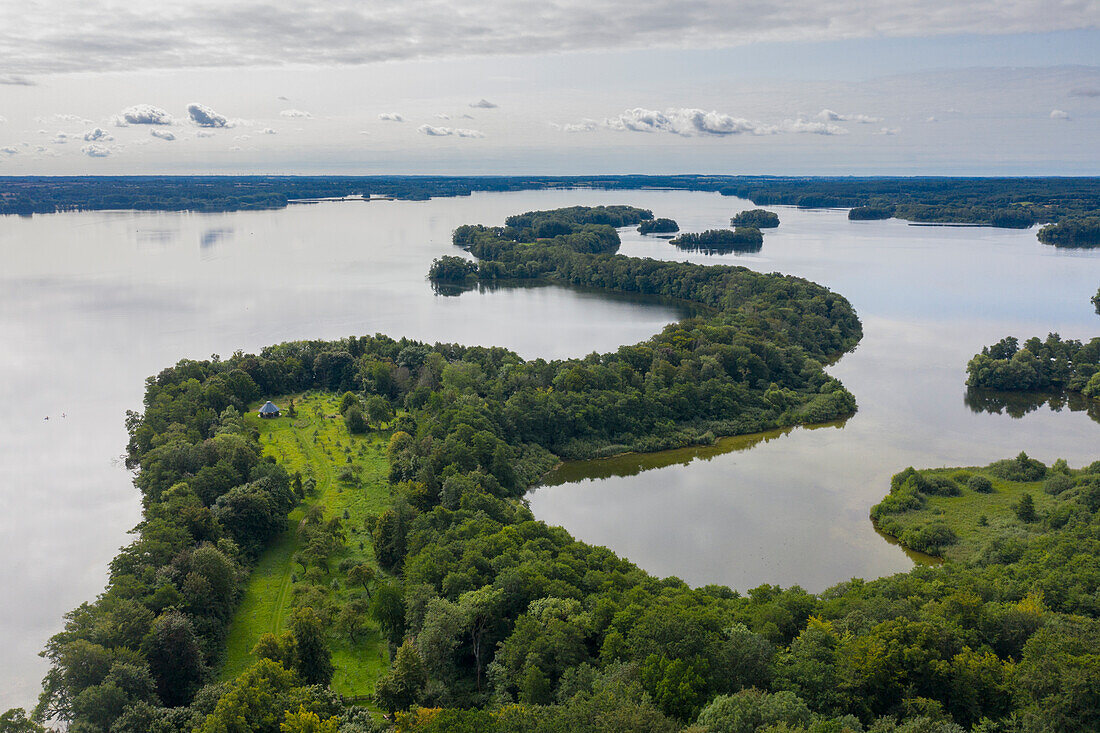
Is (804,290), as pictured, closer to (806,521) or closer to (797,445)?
(797,445)

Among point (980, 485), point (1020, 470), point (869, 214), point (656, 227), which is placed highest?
point (869, 214)

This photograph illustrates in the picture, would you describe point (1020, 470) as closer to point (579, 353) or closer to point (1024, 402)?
point (1024, 402)

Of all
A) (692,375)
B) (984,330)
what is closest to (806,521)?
(692,375)

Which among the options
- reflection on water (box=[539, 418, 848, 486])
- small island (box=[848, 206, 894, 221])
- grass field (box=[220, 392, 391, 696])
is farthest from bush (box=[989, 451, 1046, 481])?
small island (box=[848, 206, 894, 221])

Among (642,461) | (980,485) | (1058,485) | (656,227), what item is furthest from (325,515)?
(656,227)

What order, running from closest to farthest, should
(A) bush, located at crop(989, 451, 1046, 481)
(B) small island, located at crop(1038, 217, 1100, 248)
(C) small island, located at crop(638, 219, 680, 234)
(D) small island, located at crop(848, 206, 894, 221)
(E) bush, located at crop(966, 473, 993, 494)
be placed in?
(E) bush, located at crop(966, 473, 993, 494)
(A) bush, located at crop(989, 451, 1046, 481)
(B) small island, located at crop(1038, 217, 1100, 248)
(C) small island, located at crop(638, 219, 680, 234)
(D) small island, located at crop(848, 206, 894, 221)

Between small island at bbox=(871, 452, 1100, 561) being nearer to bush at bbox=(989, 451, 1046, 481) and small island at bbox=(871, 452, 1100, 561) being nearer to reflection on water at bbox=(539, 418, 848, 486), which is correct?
bush at bbox=(989, 451, 1046, 481)

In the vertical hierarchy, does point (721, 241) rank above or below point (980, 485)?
above
